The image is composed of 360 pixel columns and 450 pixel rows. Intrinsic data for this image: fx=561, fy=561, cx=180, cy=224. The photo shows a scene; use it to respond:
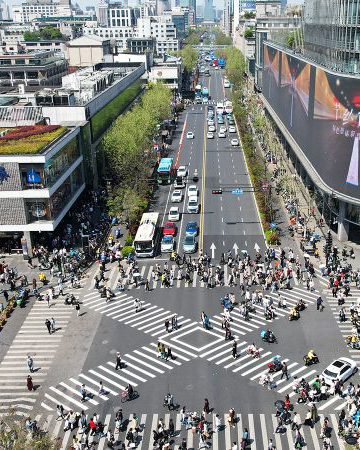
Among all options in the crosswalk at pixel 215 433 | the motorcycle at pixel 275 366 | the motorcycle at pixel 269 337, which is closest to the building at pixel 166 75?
the motorcycle at pixel 269 337

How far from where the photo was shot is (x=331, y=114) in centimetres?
6444

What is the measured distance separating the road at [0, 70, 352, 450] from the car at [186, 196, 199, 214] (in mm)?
17873

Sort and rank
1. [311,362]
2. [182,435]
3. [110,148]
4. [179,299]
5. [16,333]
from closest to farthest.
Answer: [182,435]
[311,362]
[16,333]
[179,299]
[110,148]

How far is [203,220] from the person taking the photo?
7588 centimetres

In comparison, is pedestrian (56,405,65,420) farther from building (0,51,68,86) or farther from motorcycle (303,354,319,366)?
building (0,51,68,86)

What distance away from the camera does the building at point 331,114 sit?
61156 mm

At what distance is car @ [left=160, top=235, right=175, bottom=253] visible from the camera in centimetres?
6569

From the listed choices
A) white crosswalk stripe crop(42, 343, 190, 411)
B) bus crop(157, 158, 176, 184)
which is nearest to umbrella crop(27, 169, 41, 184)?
white crosswalk stripe crop(42, 343, 190, 411)

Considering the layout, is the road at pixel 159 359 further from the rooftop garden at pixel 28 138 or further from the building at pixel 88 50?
the building at pixel 88 50

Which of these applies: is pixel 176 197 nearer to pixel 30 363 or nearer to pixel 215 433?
pixel 30 363

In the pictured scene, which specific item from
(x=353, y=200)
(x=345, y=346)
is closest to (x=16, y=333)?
(x=345, y=346)

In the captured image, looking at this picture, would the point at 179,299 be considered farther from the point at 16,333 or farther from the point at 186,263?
the point at 16,333

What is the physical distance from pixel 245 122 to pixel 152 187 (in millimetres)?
51348

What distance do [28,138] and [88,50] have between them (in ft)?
374
